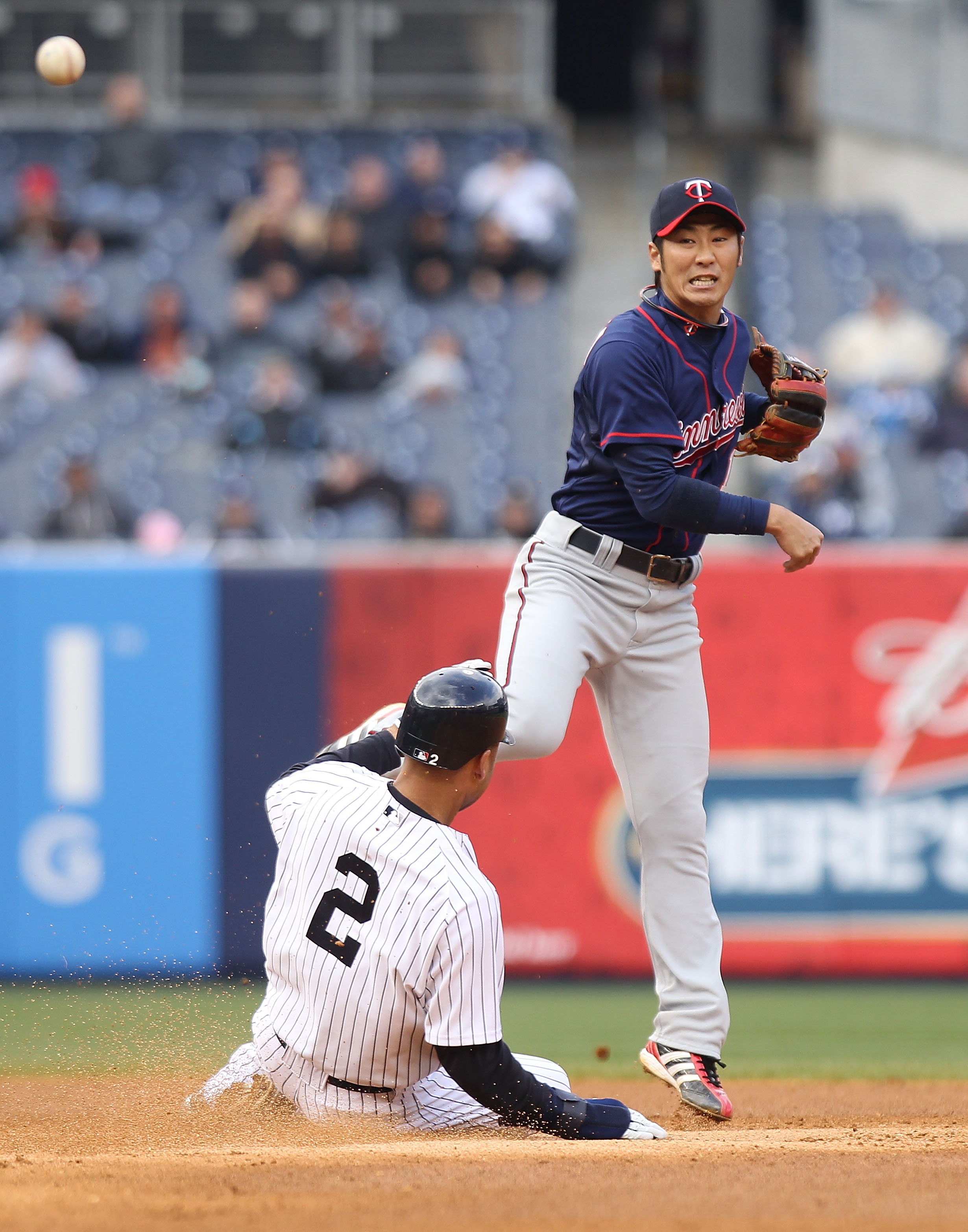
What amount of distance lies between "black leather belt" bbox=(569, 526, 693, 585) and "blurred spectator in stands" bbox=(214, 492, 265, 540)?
4.80m

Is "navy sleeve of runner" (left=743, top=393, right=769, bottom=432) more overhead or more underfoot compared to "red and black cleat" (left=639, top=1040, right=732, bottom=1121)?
more overhead

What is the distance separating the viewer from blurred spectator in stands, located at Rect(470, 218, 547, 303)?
11016mm

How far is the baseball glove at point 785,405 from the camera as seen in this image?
3914mm

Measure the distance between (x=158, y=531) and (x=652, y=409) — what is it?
582 cm

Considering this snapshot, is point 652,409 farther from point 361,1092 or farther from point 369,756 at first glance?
point 361,1092

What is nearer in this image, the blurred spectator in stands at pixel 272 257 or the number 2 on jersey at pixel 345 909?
the number 2 on jersey at pixel 345 909

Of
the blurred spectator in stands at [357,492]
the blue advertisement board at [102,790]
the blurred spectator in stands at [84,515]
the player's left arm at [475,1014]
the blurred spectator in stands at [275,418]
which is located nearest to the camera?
the player's left arm at [475,1014]

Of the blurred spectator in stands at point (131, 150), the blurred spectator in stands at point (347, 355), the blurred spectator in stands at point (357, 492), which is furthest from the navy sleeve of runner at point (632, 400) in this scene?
the blurred spectator in stands at point (131, 150)

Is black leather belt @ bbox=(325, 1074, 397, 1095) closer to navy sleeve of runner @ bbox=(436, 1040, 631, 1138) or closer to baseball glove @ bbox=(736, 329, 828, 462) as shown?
navy sleeve of runner @ bbox=(436, 1040, 631, 1138)

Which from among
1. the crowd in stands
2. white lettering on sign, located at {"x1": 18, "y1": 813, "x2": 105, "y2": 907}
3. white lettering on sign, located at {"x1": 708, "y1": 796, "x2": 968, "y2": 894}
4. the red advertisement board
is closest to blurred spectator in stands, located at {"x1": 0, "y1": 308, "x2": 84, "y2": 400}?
the crowd in stands

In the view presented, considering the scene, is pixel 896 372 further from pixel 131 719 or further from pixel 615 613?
pixel 615 613

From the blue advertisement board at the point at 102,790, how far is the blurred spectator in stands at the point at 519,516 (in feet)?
6.90

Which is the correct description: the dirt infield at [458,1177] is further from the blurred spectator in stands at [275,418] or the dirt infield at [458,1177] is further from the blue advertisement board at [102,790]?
the blurred spectator in stands at [275,418]

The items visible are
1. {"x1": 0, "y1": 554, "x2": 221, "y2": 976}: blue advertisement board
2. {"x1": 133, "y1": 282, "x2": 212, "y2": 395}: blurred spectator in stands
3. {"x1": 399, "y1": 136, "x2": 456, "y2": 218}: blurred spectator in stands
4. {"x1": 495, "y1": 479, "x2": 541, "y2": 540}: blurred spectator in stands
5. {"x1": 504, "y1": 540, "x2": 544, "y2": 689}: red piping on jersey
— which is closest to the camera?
{"x1": 504, "y1": 540, "x2": 544, "y2": 689}: red piping on jersey
